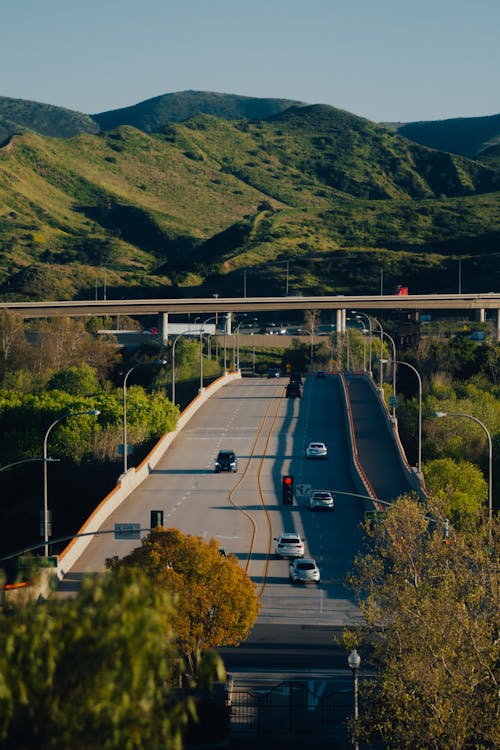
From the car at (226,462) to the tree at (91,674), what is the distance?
2619 inches

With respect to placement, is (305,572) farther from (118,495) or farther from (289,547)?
(118,495)

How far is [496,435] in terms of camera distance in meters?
101

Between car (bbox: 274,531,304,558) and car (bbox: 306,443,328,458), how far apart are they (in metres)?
27.6

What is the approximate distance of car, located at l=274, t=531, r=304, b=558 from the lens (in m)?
58.9

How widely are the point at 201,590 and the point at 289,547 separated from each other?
63.9 feet

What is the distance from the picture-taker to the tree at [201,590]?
128 ft

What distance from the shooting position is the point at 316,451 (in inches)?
3447

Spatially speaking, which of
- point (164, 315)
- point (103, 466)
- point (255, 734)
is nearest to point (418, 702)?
point (255, 734)

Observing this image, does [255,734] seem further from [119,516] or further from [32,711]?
[119,516]

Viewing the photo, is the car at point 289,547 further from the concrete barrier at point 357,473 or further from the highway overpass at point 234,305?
the highway overpass at point 234,305

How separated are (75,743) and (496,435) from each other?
87759 mm

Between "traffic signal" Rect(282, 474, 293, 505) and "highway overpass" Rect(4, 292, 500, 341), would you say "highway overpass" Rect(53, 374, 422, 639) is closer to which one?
"traffic signal" Rect(282, 474, 293, 505)

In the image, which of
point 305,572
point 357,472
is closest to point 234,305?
point 357,472

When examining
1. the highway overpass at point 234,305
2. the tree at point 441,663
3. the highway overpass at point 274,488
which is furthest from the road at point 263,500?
the highway overpass at point 234,305
